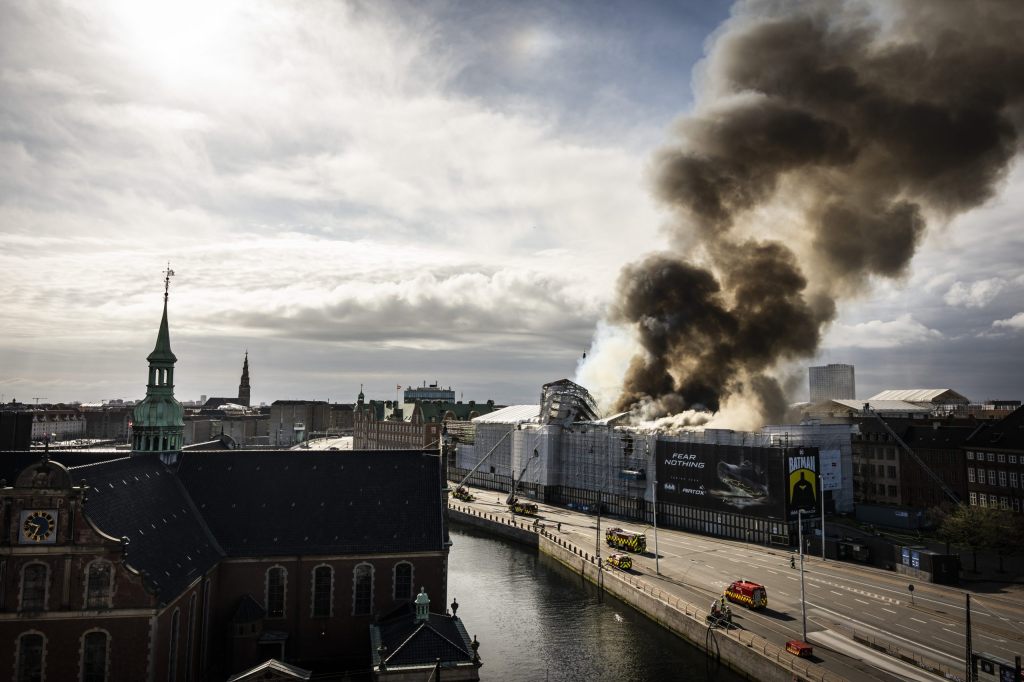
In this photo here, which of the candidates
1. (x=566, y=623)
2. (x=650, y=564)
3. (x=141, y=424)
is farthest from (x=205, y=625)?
(x=650, y=564)

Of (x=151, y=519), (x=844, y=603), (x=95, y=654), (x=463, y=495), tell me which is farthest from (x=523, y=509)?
(x=95, y=654)

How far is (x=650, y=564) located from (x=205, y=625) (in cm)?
4258

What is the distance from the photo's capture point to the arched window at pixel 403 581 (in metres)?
45.8

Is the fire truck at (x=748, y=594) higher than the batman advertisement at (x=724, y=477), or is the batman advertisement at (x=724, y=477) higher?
the batman advertisement at (x=724, y=477)

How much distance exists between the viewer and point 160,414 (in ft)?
164

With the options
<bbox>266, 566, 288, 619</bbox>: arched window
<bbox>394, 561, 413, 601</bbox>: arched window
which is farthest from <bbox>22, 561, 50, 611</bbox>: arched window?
<bbox>394, 561, 413, 601</bbox>: arched window

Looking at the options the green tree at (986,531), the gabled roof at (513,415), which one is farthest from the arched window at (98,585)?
the gabled roof at (513,415)

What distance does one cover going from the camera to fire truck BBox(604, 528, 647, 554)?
74.5 m

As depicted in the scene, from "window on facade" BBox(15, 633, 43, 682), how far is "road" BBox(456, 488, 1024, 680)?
41.9m

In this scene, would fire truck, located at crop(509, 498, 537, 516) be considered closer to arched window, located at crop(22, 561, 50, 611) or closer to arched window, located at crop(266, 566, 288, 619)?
arched window, located at crop(266, 566, 288, 619)

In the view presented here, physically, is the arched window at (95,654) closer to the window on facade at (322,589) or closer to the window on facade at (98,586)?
the window on facade at (98,586)

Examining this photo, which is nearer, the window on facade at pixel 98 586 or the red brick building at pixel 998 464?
the window on facade at pixel 98 586

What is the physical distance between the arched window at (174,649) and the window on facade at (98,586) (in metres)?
3.65

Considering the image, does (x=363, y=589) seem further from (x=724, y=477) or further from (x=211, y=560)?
(x=724, y=477)
